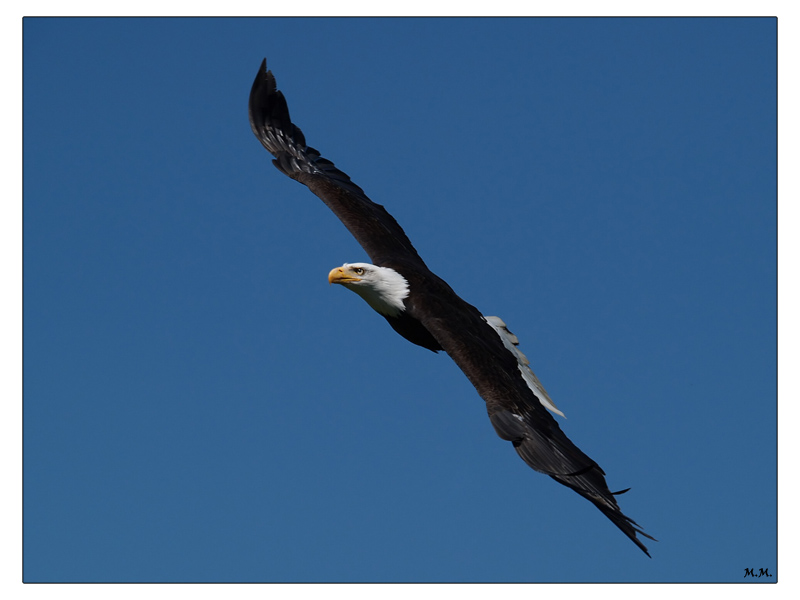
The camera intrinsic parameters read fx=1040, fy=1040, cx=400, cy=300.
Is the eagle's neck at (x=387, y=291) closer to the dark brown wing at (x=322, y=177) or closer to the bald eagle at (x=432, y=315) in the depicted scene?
the bald eagle at (x=432, y=315)

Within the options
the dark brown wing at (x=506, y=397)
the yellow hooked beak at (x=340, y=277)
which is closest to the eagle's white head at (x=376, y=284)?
the yellow hooked beak at (x=340, y=277)

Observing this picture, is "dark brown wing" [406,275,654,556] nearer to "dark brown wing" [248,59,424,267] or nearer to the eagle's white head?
the eagle's white head

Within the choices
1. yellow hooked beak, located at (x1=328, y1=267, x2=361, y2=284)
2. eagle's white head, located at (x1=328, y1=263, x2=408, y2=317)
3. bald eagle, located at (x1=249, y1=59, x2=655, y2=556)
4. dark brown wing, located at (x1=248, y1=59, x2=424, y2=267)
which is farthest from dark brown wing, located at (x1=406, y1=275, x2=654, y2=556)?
dark brown wing, located at (x1=248, y1=59, x2=424, y2=267)

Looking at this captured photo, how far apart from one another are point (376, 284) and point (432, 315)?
742 mm

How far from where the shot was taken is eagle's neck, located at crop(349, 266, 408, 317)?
1015 centimetres

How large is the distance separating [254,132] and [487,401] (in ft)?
18.5

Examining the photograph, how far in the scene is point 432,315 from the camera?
982 cm

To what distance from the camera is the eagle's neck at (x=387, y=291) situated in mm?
10148

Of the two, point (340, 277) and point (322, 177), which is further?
point (322, 177)

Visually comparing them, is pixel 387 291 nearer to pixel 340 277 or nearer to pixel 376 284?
pixel 376 284

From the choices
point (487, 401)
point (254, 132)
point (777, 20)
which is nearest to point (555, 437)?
point (487, 401)

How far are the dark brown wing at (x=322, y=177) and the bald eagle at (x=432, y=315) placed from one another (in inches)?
0.5

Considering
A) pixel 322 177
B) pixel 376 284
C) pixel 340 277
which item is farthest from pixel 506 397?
pixel 322 177

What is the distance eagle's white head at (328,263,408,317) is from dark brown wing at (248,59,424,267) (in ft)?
1.42
